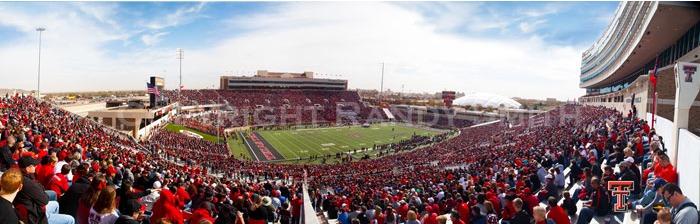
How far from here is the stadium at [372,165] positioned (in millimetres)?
5301

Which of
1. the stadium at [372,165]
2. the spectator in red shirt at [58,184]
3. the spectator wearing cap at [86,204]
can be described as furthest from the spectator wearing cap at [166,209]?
the spectator in red shirt at [58,184]

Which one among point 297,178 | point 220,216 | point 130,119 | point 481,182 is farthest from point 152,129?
point 220,216

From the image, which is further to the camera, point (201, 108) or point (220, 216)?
point (201, 108)

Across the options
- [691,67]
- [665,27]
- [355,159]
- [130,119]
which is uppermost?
[665,27]

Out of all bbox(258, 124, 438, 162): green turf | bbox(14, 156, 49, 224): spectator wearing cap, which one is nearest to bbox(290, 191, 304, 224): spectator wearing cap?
bbox(14, 156, 49, 224): spectator wearing cap

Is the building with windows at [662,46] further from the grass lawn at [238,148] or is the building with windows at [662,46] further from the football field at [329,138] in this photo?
the grass lawn at [238,148]

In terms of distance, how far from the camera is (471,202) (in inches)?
331

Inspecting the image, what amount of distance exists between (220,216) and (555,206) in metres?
4.78

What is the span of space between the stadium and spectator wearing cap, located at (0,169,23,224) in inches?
0.4

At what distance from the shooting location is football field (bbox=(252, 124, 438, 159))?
141ft

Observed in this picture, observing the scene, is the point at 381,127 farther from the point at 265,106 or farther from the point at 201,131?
the point at 201,131

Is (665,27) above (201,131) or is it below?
above

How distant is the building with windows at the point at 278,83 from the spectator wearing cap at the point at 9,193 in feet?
328

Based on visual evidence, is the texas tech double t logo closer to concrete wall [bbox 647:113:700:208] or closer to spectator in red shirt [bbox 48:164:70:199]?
concrete wall [bbox 647:113:700:208]
